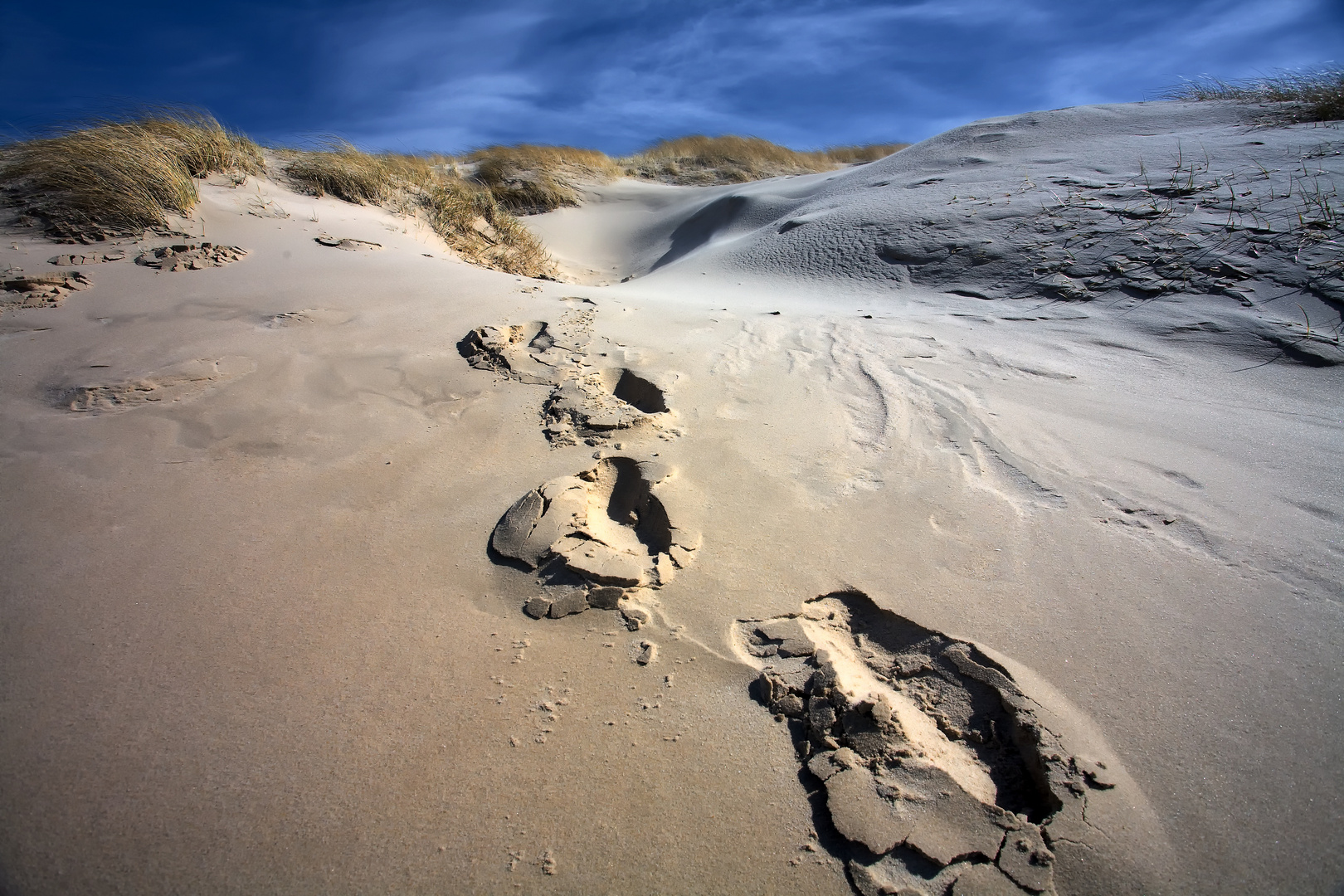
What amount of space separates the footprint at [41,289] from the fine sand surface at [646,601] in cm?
4

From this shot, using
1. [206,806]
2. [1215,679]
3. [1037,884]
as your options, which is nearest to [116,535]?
[206,806]

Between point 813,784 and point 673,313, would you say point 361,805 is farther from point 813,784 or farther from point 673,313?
point 673,313

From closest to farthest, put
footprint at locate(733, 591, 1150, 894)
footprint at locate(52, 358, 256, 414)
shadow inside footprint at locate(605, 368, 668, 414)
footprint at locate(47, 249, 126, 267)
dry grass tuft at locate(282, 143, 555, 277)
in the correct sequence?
footprint at locate(733, 591, 1150, 894) < footprint at locate(52, 358, 256, 414) < shadow inside footprint at locate(605, 368, 668, 414) < footprint at locate(47, 249, 126, 267) < dry grass tuft at locate(282, 143, 555, 277)

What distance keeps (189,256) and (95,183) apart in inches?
46.3

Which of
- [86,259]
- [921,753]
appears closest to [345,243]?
[86,259]

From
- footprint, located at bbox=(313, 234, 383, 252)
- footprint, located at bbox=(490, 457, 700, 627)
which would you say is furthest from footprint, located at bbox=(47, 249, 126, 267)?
footprint, located at bbox=(490, 457, 700, 627)

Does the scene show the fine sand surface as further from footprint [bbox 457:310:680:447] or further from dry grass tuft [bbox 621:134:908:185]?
dry grass tuft [bbox 621:134:908:185]

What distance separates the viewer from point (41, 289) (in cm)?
A: 283

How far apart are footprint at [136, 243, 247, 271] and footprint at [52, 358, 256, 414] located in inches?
52.9

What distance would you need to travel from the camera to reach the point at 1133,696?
1.16 m

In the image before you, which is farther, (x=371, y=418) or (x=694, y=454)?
(x=371, y=418)

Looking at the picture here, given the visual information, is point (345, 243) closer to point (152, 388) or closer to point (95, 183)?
point (95, 183)

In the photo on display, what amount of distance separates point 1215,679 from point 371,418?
2466mm

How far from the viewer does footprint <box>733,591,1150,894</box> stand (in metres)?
0.94
